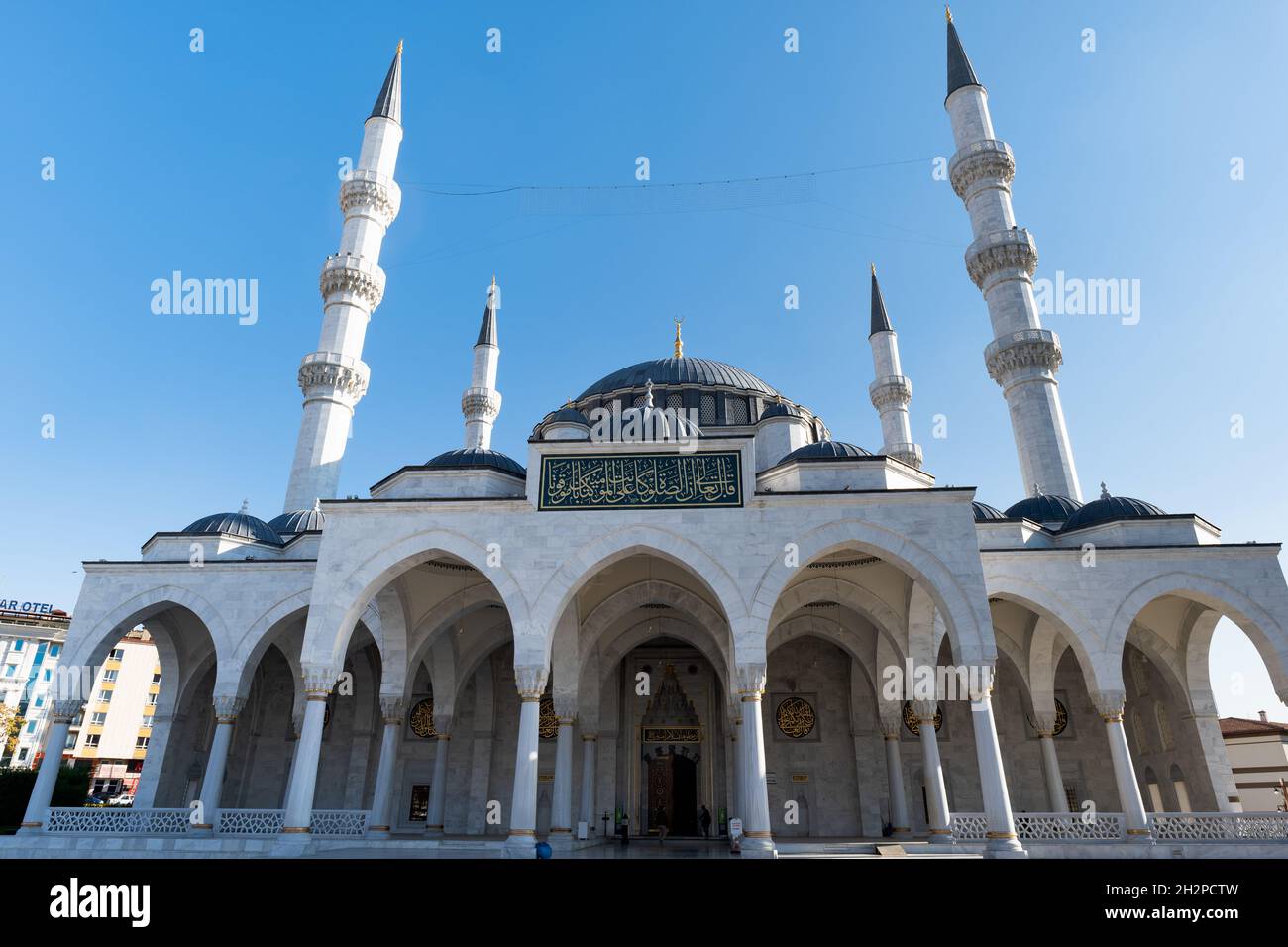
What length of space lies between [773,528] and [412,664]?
6202mm

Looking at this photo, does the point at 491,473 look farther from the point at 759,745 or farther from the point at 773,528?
the point at 759,745

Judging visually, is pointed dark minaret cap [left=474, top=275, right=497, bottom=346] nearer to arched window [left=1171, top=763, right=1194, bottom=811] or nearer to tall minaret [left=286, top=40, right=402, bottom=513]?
tall minaret [left=286, top=40, right=402, bottom=513]

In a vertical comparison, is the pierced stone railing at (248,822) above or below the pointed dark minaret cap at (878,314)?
below

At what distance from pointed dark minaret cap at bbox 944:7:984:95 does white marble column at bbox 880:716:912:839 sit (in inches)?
581

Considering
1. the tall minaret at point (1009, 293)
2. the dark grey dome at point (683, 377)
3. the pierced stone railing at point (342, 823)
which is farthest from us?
the dark grey dome at point (683, 377)

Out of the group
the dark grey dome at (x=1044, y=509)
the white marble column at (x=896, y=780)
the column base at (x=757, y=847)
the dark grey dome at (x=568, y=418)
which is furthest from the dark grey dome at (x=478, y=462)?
the dark grey dome at (x=1044, y=509)

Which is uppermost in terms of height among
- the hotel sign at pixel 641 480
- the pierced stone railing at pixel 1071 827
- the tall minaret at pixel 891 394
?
the tall minaret at pixel 891 394

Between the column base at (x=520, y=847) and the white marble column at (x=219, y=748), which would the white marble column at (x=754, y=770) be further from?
the white marble column at (x=219, y=748)

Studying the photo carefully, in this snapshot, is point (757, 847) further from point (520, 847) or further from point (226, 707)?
point (226, 707)

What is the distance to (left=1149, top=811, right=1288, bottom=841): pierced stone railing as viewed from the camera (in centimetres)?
948

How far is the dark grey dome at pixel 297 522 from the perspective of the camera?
13906 mm

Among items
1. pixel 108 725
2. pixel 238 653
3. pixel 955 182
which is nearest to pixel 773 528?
pixel 238 653

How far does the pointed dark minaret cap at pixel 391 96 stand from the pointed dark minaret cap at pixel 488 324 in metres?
4.94

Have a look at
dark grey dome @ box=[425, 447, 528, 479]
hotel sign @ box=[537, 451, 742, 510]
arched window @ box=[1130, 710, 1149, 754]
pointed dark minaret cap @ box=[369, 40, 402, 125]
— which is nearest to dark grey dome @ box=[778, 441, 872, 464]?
hotel sign @ box=[537, 451, 742, 510]
